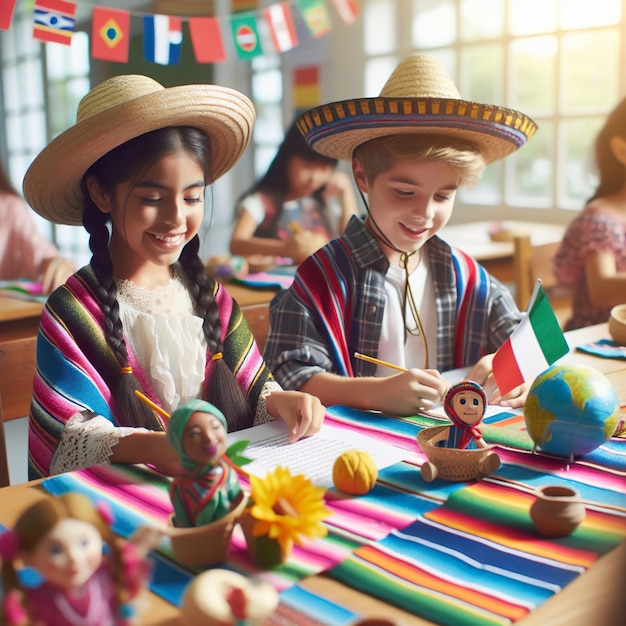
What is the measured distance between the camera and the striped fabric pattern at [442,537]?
0.63 meters

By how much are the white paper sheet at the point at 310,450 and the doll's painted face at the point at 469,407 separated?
112mm

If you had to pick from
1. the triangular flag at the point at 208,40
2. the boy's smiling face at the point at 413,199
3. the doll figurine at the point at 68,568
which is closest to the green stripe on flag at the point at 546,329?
the boy's smiling face at the point at 413,199

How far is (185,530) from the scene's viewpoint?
66 centimetres

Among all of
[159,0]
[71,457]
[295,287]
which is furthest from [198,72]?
[71,457]

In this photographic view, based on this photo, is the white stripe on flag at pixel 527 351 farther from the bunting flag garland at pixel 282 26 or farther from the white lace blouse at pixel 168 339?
the bunting flag garland at pixel 282 26

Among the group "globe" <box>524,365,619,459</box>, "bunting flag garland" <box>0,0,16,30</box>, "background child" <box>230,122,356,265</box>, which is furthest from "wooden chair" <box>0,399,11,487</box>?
"background child" <box>230,122,356,265</box>

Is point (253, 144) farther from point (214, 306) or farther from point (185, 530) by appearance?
point (185, 530)

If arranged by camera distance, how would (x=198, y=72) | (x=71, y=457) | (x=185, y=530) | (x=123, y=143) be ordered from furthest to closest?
1. (x=198, y=72)
2. (x=123, y=143)
3. (x=71, y=457)
4. (x=185, y=530)

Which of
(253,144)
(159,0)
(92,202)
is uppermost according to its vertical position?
(159,0)

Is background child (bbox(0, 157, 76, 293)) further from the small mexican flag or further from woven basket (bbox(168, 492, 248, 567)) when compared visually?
woven basket (bbox(168, 492, 248, 567))

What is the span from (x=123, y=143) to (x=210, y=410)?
0.60 m

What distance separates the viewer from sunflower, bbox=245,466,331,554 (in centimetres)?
67

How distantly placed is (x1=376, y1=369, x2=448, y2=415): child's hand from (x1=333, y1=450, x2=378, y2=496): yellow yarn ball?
0.97ft

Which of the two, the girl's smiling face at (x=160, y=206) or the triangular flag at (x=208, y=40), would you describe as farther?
the triangular flag at (x=208, y=40)
